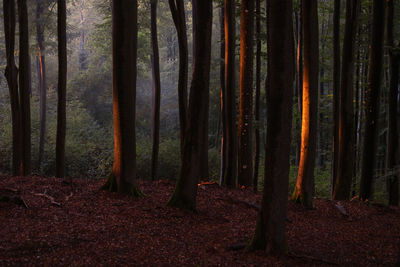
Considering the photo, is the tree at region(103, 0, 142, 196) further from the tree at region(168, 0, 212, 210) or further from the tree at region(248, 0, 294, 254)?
the tree at region(248, 0, 294, 254)

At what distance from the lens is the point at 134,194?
348 inches

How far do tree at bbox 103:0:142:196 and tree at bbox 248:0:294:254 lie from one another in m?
4.20

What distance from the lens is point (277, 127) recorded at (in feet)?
17.6

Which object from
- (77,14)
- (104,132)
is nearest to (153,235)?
(104,132)

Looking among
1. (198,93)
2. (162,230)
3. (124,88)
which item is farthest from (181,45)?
(162,230)

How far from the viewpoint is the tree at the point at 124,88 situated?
855 centimetres

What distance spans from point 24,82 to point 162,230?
27.4 ft

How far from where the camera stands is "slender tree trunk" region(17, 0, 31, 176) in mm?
11812

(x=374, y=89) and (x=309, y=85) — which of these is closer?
(x=309, y=85)

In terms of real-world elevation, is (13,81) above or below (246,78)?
below

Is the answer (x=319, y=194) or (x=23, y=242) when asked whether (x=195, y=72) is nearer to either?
(x=23, y=242)

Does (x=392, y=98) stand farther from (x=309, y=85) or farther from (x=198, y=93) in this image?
(x=198, y=93)

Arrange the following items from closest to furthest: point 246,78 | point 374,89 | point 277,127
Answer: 1. point 277,127
2. point 374,89
3. point 246,78

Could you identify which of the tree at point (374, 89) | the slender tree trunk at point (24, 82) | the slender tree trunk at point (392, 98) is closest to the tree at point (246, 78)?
the tree at point (374, 89)
